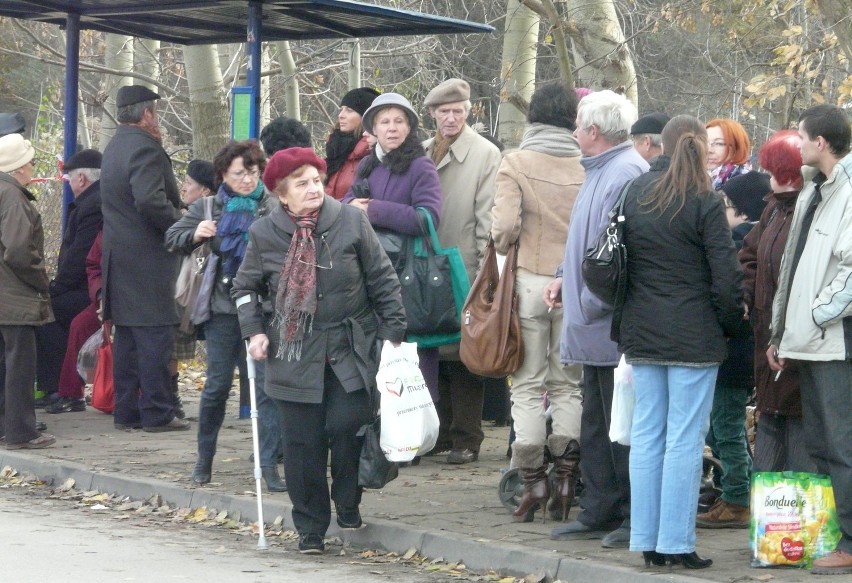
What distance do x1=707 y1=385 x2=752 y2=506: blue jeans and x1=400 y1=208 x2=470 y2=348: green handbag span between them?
200 centimetres

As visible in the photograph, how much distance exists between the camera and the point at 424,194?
8.48 meters

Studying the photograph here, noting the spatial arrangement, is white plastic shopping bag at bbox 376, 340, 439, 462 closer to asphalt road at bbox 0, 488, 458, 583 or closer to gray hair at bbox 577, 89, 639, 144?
asphalt road at bbox 0, 488, 458, 583

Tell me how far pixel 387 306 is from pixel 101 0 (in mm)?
5442

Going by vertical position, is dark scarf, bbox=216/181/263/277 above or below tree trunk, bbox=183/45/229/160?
below

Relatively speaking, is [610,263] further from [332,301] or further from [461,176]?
[461,176]

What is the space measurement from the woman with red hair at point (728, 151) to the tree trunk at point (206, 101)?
7.75 m

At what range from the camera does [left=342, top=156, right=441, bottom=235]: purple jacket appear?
8398mm

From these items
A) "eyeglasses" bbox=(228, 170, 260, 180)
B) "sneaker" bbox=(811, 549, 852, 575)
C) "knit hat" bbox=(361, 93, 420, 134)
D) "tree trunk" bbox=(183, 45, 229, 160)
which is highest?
"tree trunk" bbox=(183, 45, 229, 160)

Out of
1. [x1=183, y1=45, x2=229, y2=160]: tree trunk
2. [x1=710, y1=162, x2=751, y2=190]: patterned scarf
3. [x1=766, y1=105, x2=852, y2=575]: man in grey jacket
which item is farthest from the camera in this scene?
[x1=183, y1=45, x2=229, y2=160]: tree trunk

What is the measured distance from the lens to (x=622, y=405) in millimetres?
6305

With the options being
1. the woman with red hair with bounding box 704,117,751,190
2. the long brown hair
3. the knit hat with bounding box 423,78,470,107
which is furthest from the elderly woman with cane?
the woman with red hair with bounding box 704,117,751,190

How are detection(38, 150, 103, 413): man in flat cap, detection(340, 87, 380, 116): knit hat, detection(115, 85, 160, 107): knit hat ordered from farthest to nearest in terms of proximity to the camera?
detection(38, 150, 103, 413): man in flat cap
detection(115, 85, 160, 107): knit hat
detection(340, 87, 380, 116): knit hat

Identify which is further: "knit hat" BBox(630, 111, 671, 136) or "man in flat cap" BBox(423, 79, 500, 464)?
"man in flat cap" BBox(423, 79, 500, 464)

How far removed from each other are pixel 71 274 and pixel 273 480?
13.0ft
